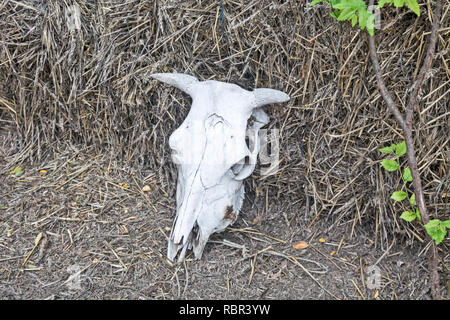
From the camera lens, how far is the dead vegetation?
97.8 inches

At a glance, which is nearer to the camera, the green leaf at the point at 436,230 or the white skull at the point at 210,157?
the green leaf at the point at 436,230

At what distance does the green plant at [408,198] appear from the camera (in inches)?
88.4

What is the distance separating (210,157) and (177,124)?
52cm

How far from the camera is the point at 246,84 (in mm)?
2836

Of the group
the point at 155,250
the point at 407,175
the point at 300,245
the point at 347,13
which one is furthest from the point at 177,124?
the point at 407,175

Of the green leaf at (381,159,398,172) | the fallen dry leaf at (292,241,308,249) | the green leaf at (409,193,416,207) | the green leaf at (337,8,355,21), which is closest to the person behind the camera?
the green leaf at (337,8,355,21)

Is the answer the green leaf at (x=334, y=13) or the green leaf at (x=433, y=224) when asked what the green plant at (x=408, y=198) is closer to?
the green leaf at (x=433, y=224)

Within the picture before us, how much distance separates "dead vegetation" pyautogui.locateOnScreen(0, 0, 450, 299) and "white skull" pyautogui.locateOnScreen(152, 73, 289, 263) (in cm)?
15

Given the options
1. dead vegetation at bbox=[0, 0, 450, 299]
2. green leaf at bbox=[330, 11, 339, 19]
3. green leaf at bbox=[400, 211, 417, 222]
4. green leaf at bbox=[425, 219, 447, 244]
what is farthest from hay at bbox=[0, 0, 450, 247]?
green leaf at bbox=[425, 219, 447, 244]

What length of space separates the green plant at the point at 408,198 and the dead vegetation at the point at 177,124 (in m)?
0.12

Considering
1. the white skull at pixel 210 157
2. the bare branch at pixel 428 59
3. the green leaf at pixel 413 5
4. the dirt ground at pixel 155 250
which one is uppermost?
the green leaf at pixel 413 5

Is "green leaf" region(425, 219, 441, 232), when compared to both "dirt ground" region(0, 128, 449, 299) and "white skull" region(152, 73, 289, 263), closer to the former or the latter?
"dirt ground" region(0, 128, 449, 299)

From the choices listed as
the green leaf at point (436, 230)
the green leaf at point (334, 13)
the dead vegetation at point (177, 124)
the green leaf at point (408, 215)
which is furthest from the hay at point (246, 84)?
the green leaf at point (436, 230)

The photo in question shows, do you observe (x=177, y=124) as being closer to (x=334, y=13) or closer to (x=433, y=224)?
(x=334, y=13)
